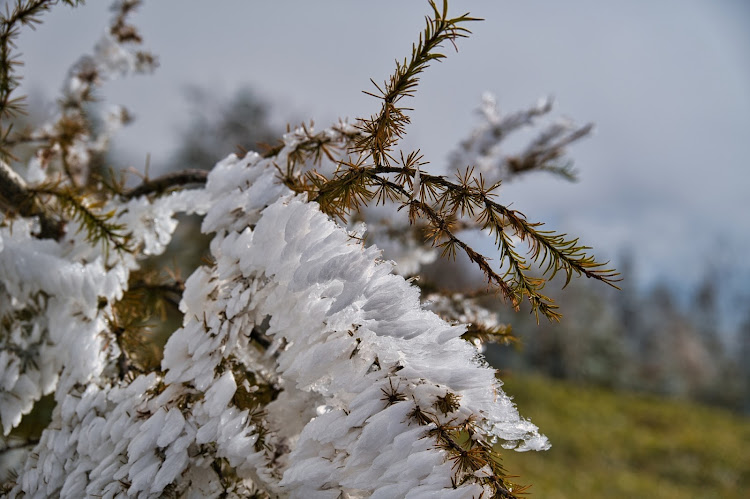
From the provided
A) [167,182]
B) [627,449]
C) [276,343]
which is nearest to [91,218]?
[167,182]

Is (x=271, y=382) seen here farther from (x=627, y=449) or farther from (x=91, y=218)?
(x=627, y=449)

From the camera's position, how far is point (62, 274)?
1245 millimetres

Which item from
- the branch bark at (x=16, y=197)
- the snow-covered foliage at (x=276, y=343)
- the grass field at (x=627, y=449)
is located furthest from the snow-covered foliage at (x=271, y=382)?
the grass field at (x=627, y=449)

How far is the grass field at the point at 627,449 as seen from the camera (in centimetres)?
869

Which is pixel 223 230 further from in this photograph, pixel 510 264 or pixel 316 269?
pixel 510 264

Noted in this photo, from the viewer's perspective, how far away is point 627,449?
10.9 m

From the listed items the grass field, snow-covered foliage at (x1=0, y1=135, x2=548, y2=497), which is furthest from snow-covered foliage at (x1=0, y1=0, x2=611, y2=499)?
the grass field

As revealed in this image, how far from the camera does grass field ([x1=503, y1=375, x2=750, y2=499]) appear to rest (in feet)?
28.5

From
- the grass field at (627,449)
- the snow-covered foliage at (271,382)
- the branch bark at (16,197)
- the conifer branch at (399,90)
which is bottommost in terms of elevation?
the snow-covered foliage at (271,382)

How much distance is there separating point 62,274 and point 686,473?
37.8 feet

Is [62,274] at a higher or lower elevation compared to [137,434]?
higher

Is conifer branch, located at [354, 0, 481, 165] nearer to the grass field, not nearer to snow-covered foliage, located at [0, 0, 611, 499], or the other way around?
snow-covered foliage, located at [0, 0, 611, 499]

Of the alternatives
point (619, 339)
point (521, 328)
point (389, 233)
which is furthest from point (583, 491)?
point (619, 339)

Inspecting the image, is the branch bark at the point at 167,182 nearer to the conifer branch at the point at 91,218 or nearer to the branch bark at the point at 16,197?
the conifer branch at the point at 91,218
